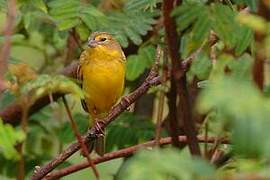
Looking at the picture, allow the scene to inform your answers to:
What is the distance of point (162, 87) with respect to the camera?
2.06m

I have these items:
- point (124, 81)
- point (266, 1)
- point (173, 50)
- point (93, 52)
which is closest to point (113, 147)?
point (124, 81)

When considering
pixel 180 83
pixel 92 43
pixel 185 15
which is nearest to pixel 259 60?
pixel 180 83

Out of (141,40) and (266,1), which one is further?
(141,40)

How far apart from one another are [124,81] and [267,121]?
363 cm

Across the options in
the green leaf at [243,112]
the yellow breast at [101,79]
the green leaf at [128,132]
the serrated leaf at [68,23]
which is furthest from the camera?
the yellow breast at [101,79]

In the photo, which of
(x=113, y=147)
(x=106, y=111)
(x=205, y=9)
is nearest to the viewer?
(x=205, y=9)

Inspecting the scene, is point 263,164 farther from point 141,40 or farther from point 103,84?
point 103,84

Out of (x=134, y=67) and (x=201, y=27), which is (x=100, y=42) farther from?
(x=201, y=27)

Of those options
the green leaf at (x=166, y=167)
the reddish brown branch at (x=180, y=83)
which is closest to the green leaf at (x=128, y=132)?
the reddish brown branch at (x=180, y=83)

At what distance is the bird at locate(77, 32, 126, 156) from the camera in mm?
4961

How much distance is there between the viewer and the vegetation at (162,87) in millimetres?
1411

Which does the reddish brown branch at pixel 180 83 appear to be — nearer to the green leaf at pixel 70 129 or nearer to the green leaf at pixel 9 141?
the green leaf at pixel 9 141

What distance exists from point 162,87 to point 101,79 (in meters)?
3.04

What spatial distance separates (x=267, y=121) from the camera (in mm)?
1405
